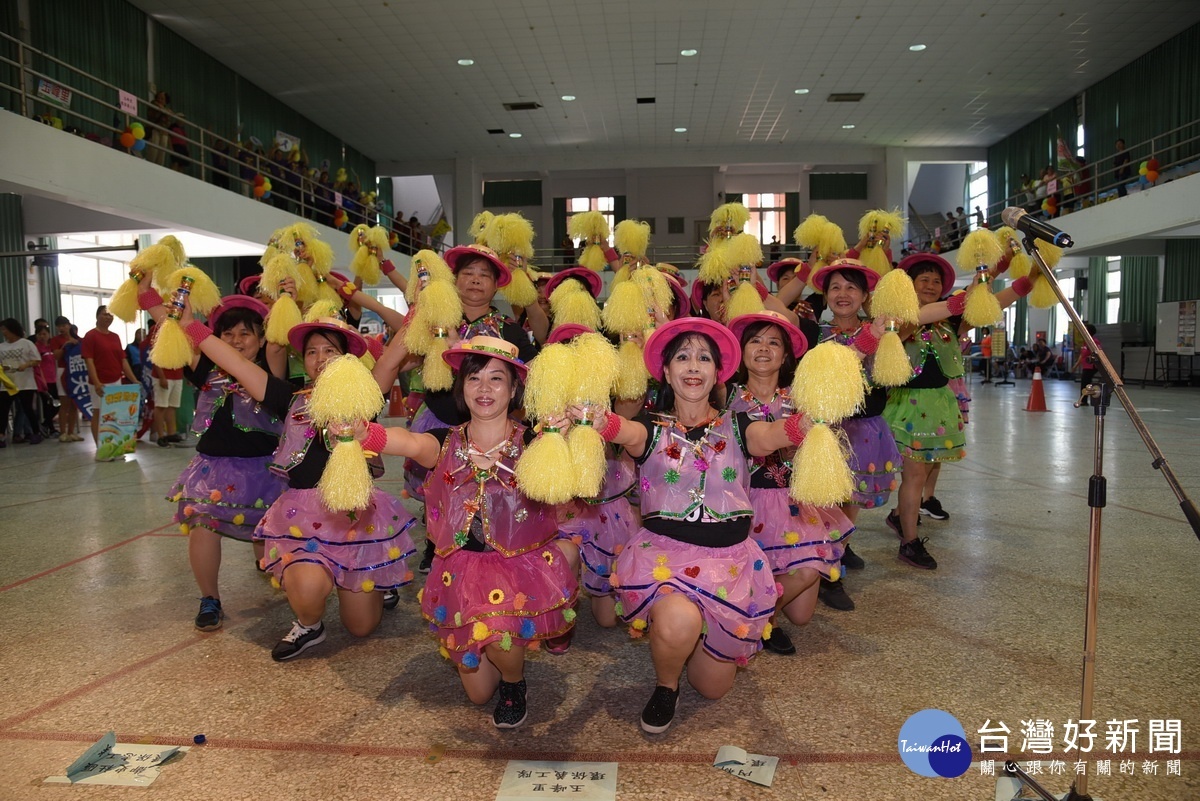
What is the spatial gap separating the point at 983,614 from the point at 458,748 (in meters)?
2.24

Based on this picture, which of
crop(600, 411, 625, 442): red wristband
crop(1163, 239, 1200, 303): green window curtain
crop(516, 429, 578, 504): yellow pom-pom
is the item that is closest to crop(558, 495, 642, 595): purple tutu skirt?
crop(600, 411, 625, 442): red wristband

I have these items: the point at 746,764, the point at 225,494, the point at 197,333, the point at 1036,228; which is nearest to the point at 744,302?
the point at 1036,228

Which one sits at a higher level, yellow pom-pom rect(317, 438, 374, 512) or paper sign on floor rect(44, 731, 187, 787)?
yellow pom-pom rect(317, 438, 374, 512)

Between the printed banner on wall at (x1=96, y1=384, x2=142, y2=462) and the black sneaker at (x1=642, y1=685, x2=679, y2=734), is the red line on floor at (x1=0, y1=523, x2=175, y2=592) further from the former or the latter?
the printed banner on wall at (x1=96, y1=384, x2=142, y2=462)

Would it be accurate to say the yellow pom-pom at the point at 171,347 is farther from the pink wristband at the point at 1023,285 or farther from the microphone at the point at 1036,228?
the pink wristband at the point at 1023,285

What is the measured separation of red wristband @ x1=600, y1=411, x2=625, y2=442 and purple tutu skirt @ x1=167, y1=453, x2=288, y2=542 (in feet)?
5.87

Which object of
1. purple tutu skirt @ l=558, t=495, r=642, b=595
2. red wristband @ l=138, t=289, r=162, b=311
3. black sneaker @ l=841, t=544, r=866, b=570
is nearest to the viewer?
red wristband @ l=138, t=289, r=162, b=311

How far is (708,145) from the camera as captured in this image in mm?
21078

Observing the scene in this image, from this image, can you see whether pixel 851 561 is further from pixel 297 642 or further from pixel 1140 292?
pixel 1140 292

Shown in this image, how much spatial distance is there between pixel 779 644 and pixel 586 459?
4.45ft

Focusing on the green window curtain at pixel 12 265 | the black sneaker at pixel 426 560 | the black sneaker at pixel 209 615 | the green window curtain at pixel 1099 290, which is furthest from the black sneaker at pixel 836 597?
the green window curtain at pixel 1099 290

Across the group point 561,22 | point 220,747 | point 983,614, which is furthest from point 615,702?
point 561,22

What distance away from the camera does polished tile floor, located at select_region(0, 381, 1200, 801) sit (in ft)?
6.86

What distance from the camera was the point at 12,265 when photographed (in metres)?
11.4
